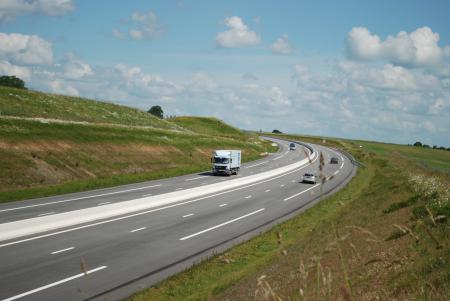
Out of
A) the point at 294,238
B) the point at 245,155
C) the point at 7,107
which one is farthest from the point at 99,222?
the point at 245,155

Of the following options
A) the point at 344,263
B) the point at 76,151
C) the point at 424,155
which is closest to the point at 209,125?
the point at 424,155

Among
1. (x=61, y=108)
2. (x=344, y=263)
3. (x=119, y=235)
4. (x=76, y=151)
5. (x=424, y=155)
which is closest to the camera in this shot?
(x=344, y=263)

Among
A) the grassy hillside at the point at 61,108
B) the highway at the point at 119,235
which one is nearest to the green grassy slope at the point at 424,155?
the grassy hillside at the point at 61,108

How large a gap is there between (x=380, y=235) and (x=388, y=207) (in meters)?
10.2

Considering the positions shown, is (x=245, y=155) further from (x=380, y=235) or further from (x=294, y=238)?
(x=380, y=235)

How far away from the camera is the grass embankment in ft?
15.1

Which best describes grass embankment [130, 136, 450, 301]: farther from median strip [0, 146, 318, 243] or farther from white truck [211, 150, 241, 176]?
white truck [211, 150, 241, 176]

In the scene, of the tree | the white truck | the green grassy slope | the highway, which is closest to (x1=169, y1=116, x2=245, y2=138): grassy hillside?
the tree

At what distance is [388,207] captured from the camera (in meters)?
31.3

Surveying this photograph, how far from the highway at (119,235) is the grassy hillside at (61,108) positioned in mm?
33209

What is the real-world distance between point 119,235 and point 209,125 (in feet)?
474

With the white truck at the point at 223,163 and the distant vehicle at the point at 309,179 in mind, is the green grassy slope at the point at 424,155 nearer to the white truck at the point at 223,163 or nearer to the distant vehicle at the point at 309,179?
the distant vehicle at the point at 309,179

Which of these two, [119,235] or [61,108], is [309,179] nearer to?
[119,235]

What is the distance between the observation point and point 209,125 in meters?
170
